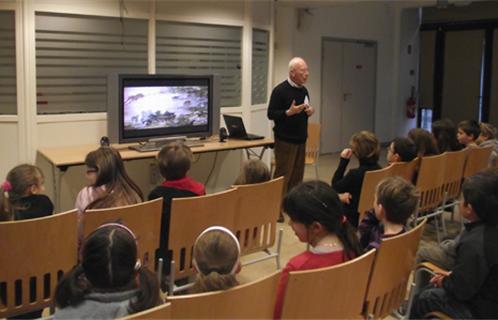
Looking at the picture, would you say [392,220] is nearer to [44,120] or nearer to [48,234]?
[48,234]

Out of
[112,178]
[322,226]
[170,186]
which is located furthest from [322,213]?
[112,178]

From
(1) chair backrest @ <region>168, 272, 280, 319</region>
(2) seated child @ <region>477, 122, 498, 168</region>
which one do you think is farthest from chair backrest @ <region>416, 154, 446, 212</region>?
(1) chair backrest @ <region>168, 272, 280, 319</region>

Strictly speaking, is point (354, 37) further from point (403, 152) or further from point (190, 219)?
point (190, 219)

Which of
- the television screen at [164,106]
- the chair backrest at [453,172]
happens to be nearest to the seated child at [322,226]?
the chair backrest at [453,172]

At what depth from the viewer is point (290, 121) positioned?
15.9ft

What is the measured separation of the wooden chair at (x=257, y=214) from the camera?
2838 millimetres

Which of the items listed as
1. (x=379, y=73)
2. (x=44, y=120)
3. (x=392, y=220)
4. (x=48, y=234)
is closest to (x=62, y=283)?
(x=48, y=234)

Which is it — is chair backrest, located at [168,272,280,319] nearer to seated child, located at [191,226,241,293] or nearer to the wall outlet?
seated child, located at [191,226,241,293]

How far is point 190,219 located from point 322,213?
87 centimetres

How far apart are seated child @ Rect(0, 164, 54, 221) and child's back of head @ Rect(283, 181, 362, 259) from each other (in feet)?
4.22

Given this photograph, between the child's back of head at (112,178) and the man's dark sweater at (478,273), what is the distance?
157 centimetres

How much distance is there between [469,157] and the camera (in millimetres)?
4316

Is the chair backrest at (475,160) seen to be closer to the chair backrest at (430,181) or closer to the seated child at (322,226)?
the chair backrest at (430,181)

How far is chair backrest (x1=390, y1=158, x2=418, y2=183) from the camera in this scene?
3.72 metres
